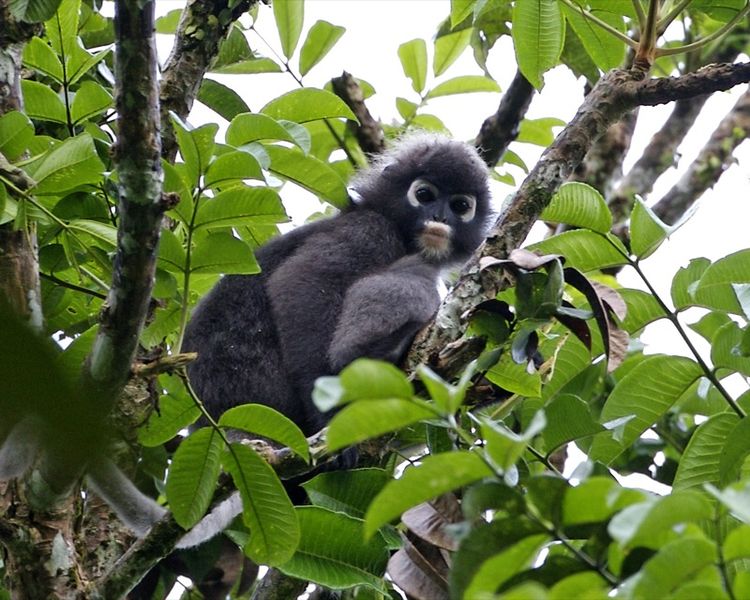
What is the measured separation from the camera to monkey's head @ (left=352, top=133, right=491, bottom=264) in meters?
4.87

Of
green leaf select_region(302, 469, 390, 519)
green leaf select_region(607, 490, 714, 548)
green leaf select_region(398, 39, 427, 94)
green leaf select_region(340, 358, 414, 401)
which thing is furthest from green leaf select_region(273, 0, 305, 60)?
green leaf select_region(607, 490, 714, 548)

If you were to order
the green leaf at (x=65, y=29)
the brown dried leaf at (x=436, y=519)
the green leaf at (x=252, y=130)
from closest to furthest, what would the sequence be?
1. the brown dried leaf at (x=436, y=519)
2. the green leaf at (x=252, y=130)
3. the green leaf at (x=65, y=29)

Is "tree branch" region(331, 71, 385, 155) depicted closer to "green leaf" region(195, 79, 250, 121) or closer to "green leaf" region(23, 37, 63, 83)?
"green leaf" region(195, 79, 250, 121)

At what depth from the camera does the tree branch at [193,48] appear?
3.35 meters

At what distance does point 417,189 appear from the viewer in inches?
196

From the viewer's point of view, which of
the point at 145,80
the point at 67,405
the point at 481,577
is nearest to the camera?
the point at 67,405

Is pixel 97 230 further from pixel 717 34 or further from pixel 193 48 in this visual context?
pixel 717 34

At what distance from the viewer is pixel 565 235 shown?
272 cm

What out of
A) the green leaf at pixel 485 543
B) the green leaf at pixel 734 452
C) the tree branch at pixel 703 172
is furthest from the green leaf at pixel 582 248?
the tree branch at pixel 703 172

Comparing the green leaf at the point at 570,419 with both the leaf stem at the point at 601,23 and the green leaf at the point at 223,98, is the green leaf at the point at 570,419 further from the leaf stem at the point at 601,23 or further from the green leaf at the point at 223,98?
the green leaf at the point at 223,98

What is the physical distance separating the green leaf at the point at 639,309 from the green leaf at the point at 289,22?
2.01 metres

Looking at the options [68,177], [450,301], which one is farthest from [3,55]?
[450,301]

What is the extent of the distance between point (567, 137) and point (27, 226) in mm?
1481

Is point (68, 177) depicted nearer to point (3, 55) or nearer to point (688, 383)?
point (3, 55)
